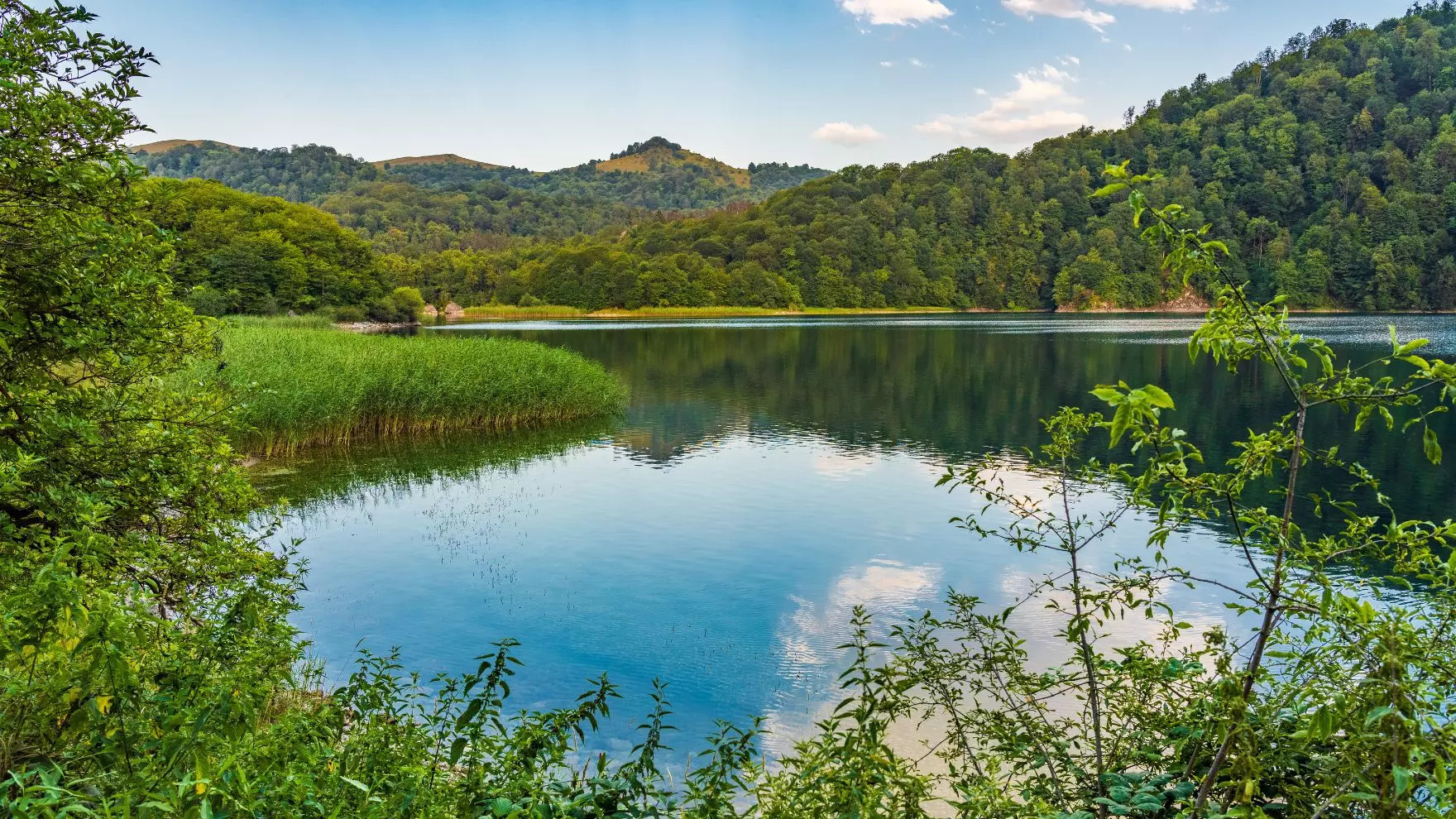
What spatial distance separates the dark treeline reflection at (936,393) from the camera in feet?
84.5

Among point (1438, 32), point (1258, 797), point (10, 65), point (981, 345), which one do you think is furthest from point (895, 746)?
point (1438, 32)

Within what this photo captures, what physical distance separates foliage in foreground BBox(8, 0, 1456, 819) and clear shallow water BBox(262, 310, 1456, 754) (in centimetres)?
389

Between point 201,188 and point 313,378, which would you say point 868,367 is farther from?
point 201,188

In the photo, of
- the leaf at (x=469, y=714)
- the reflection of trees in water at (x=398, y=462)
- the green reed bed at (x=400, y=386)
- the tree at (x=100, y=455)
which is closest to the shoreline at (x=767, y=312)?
the green reed bed at (x=400, y=386)

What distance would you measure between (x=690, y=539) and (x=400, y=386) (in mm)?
14444

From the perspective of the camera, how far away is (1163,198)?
456 ft

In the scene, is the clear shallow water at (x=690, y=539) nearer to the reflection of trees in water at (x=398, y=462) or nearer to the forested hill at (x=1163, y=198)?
the reflection of trees in water at (x=398, y=462)

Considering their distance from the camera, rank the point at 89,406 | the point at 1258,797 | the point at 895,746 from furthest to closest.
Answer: the point at 895,746 < the point at 89,406 < the point at 1258,797

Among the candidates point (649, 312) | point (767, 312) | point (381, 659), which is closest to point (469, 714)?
point (381, 659)

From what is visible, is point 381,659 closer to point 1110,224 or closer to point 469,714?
point 469,714

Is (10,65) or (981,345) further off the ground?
(10,65)

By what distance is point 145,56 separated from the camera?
5539 millimetres

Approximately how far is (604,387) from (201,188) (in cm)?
8121

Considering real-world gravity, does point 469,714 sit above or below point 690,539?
above
